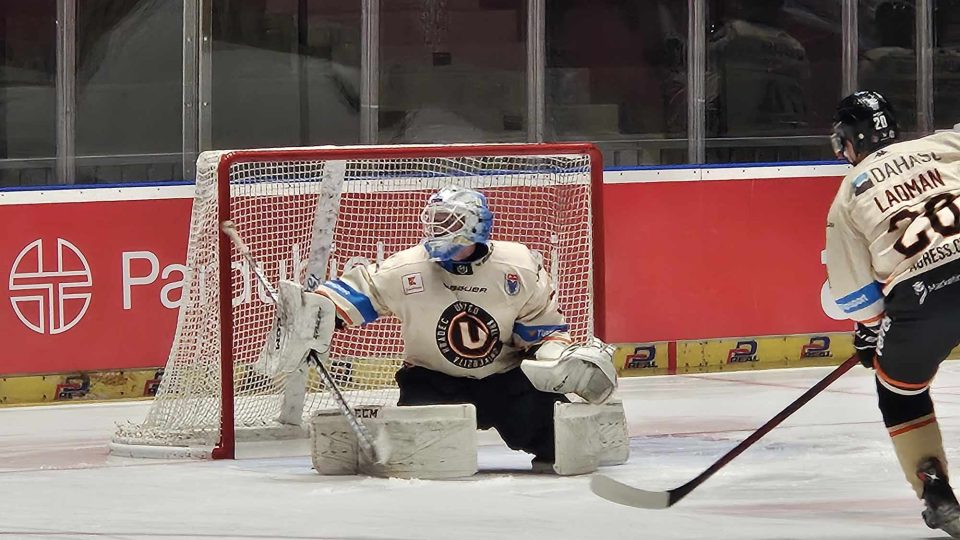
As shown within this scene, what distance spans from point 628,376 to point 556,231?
143 centimetres

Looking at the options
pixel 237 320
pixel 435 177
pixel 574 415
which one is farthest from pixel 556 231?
pixel 574 415

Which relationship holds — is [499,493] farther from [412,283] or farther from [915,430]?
[915,430]

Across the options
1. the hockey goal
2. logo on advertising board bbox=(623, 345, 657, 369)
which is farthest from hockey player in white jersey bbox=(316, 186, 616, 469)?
logo on advertising board bbox=(623, 345, 657, 369)

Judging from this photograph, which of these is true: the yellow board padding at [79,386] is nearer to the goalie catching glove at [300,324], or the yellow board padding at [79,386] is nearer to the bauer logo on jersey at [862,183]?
the goalie catching glove at [300,324]

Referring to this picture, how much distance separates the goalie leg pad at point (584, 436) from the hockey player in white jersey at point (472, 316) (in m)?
0.08

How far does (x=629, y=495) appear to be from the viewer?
167 inches

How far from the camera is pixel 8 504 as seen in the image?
4504 millimetres

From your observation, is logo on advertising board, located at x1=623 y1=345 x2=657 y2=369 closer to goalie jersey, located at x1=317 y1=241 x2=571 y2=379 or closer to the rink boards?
the rink boards

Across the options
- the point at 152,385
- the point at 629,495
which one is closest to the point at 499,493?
the point at 629,495

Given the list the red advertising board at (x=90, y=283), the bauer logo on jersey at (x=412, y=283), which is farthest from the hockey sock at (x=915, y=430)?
the red advertising board at (x=90, y=283)

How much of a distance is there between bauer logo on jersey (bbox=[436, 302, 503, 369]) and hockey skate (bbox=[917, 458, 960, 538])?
1487 millimetres

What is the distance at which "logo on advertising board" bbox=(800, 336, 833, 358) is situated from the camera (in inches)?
308

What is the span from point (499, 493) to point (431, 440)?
31 cm

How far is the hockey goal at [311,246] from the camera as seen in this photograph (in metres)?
5.55
